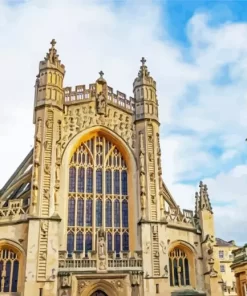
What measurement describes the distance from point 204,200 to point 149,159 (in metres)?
4.55

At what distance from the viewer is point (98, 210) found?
22641mm

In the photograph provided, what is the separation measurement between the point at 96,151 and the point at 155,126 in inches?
159

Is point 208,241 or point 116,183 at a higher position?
point 116,183

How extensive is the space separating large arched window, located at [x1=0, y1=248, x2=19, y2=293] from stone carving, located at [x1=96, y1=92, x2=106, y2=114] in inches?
379

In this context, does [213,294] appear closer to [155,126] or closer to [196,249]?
[196,249]

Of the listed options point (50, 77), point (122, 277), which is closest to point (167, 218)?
point (122, 277)

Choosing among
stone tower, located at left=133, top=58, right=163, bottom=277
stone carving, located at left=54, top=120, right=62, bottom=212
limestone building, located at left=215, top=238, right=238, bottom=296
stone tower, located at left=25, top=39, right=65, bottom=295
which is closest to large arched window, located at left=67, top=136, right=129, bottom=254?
stone carving, located at left=54, top=120, right=62, bottom=212

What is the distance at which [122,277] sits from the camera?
20.5m

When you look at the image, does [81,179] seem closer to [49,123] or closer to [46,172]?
[46,172]

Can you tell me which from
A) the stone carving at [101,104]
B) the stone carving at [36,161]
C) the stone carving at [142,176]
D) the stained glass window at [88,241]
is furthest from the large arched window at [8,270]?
the stone carving at [101,104]

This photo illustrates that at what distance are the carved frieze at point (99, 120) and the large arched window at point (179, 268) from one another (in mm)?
6903

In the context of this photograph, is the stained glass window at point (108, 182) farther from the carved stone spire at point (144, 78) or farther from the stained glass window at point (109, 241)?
the carved stone spire at point (144, 78)

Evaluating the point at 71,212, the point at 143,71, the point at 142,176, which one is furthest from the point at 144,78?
the point at 71,212

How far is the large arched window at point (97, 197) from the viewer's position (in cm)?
2189
